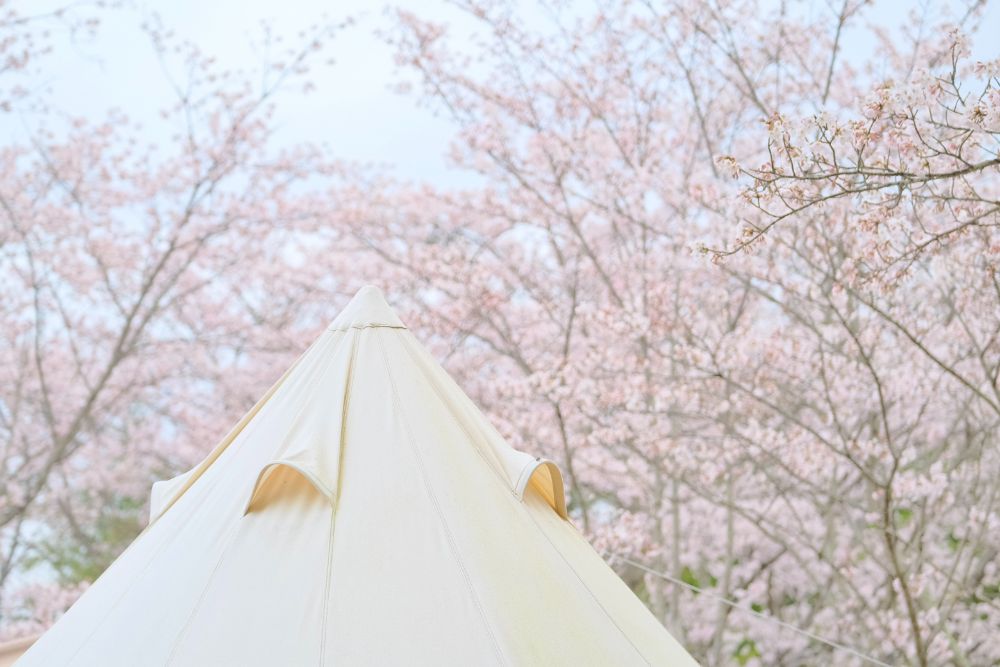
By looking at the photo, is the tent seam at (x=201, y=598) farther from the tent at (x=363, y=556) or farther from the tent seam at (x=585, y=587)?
the tent seam at (x=585, y=587)

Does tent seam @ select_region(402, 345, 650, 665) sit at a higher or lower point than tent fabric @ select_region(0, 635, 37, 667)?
higher

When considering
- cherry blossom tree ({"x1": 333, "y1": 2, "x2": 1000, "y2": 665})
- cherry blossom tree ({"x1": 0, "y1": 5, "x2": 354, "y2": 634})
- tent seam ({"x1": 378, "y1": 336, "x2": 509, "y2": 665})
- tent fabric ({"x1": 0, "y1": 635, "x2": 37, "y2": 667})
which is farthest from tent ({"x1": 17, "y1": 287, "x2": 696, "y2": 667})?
cherry blossom tree ({"x1": 0, "y1": 5, "x2": 354, "y2": 634})

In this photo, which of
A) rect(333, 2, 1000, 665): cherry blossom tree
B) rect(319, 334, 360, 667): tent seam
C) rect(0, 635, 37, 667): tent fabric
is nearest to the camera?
rect(319, 334, 360, 667): tent seam

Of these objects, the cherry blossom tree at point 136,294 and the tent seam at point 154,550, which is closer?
the tent seam at point 154,550

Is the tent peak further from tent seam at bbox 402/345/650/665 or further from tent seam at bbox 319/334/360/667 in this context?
tent seam at bbox 402/345/650/665

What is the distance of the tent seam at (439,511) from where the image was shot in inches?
95.3

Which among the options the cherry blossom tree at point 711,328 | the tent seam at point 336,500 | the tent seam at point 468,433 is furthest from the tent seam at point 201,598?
the cherry blossom tree at point 711,328

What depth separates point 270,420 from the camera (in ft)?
10.5

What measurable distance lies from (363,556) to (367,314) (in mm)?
1157

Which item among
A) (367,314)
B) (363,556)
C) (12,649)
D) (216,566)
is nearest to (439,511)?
(363,556)

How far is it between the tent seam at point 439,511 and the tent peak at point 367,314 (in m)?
0.10

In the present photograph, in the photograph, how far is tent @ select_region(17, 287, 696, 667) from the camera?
2408 mm

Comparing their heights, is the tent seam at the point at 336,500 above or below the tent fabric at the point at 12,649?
above

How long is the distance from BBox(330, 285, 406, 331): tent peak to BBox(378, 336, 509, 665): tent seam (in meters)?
0.10
